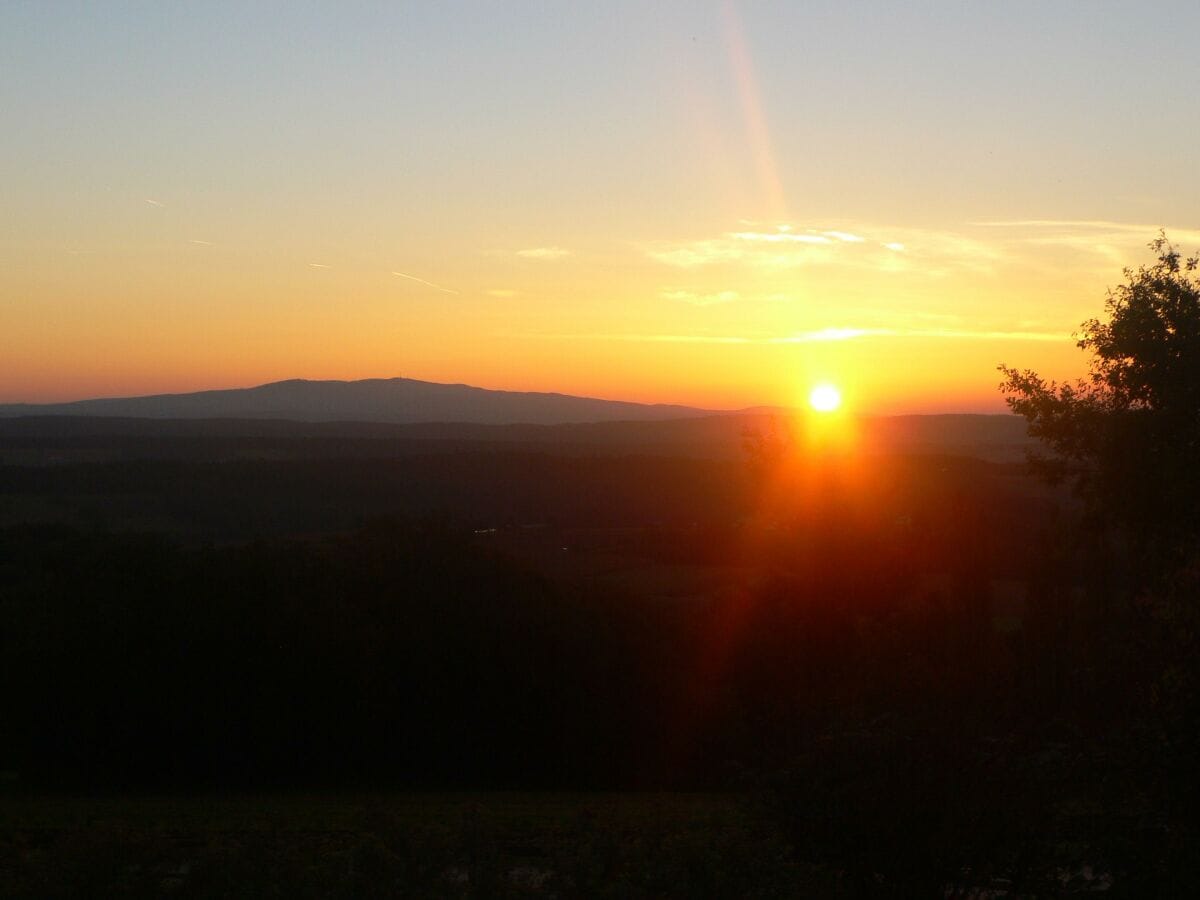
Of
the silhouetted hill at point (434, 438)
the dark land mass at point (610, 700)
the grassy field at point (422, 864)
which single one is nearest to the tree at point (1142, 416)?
the dark land mass at point (610, 700)

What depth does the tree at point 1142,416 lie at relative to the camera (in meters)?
15.6

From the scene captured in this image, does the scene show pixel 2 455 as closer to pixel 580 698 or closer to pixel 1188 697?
pixel 580 698

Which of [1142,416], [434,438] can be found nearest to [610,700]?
[1142,416]

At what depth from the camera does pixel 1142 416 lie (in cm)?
1631

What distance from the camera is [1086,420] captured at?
17.2 m

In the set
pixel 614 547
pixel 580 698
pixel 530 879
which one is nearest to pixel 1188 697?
pixel 530 879

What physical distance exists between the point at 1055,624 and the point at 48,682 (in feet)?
59.6

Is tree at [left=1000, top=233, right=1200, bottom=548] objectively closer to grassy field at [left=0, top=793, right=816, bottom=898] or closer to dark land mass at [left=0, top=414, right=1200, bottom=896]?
dark land mass at [left=0, top=414, right=1200, bottom=896]

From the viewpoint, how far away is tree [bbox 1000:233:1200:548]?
15594mm

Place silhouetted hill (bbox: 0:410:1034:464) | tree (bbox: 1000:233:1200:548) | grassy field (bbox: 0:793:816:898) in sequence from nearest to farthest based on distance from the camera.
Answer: grassy field (bbox: 0:793:816:898)
tree (bbox: 1000:233:1200:548)
silhouetted hill (bbox: 0:410:1034:464)

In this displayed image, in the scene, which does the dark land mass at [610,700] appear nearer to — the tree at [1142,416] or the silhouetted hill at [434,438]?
the tree at [1142,416]

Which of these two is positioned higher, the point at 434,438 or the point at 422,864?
the point at 434,438

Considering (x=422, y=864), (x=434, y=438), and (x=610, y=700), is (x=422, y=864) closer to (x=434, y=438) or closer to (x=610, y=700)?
(x=610, y=700)

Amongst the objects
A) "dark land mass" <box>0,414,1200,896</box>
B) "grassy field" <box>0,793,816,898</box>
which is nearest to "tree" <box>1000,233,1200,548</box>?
"dark land mass" <box>0,414,1200,896</box>
